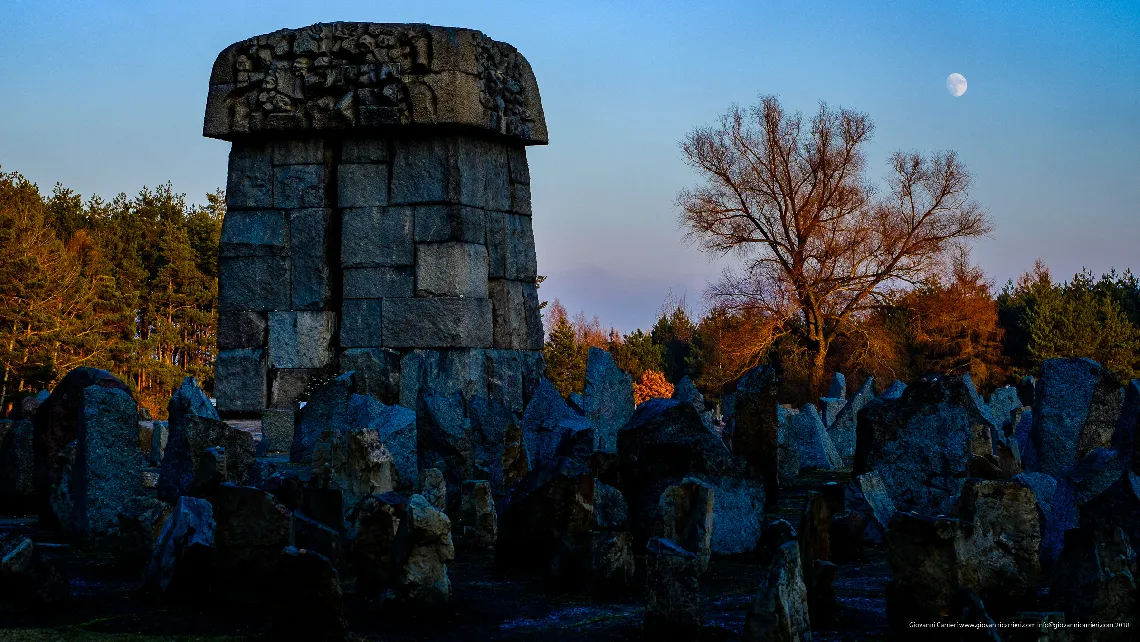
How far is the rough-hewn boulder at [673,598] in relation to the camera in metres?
3.95

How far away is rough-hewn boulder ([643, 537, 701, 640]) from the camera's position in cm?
395

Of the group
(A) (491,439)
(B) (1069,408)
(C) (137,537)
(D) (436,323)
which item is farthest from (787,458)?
(C) (137,537)

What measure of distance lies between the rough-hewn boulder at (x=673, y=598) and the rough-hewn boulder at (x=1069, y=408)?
4970 millimetres

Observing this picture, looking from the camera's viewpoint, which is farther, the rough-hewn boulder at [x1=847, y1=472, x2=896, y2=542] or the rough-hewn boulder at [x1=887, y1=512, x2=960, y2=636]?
the rough-hewn boulder at [x1=847, y1=472, x2=896, y2=542]

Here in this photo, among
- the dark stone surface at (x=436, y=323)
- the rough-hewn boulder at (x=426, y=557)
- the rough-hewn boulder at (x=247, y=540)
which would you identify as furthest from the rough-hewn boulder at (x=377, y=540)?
the dark stone surface at (x=436, y=323)

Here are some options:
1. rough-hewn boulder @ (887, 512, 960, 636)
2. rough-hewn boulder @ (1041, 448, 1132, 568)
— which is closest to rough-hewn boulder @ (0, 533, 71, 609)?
rough-hewn boulder @ (887, 512, 960, 636)

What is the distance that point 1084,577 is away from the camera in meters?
3.82

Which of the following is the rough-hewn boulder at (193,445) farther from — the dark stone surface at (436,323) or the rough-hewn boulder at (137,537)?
the dark stone surface at (436,323)

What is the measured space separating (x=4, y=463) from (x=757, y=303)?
26074 mm

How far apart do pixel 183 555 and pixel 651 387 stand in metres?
32.8

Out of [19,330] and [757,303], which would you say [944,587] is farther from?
[19,330]

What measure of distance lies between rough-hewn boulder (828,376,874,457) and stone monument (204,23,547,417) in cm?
407

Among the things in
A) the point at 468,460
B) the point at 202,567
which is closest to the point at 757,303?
the point at 468,460

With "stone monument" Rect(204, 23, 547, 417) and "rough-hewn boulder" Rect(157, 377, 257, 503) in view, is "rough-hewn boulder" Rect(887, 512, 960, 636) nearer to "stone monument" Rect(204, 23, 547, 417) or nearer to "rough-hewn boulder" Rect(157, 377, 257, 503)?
"rough-hewn boulder" Rect(157, 377, 257, 503)
